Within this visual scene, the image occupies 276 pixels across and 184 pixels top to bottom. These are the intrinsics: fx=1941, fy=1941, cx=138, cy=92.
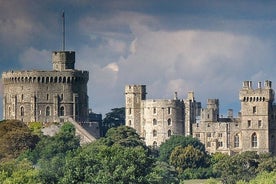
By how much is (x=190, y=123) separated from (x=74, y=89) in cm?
1279

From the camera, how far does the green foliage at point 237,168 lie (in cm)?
16375

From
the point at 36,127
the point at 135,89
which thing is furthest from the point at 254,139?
the point at 36,127

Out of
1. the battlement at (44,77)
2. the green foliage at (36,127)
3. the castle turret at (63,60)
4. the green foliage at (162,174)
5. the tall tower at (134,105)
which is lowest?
the green foliage at (162,174)

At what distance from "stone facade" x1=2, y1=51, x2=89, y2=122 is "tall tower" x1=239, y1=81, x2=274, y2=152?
15.4 m

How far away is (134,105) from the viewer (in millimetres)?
193875

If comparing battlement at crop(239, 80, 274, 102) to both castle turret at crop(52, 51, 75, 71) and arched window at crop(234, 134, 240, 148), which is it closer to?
arched window at crop(234, 134, 240, 148)

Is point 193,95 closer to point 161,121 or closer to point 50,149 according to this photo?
point 161,121

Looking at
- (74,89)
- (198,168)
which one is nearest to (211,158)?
(198,168)

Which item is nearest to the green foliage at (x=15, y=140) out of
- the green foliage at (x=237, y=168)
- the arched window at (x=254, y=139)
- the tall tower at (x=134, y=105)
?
the green foliage at (x=237, y=168)

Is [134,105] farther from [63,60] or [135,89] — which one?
[63,60]

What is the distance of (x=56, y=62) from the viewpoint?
189250 millimetres

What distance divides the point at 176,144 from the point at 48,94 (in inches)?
533

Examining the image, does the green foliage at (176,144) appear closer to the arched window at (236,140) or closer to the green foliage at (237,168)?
the arched window at (236,140)

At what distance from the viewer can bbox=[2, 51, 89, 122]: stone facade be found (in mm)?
186125
